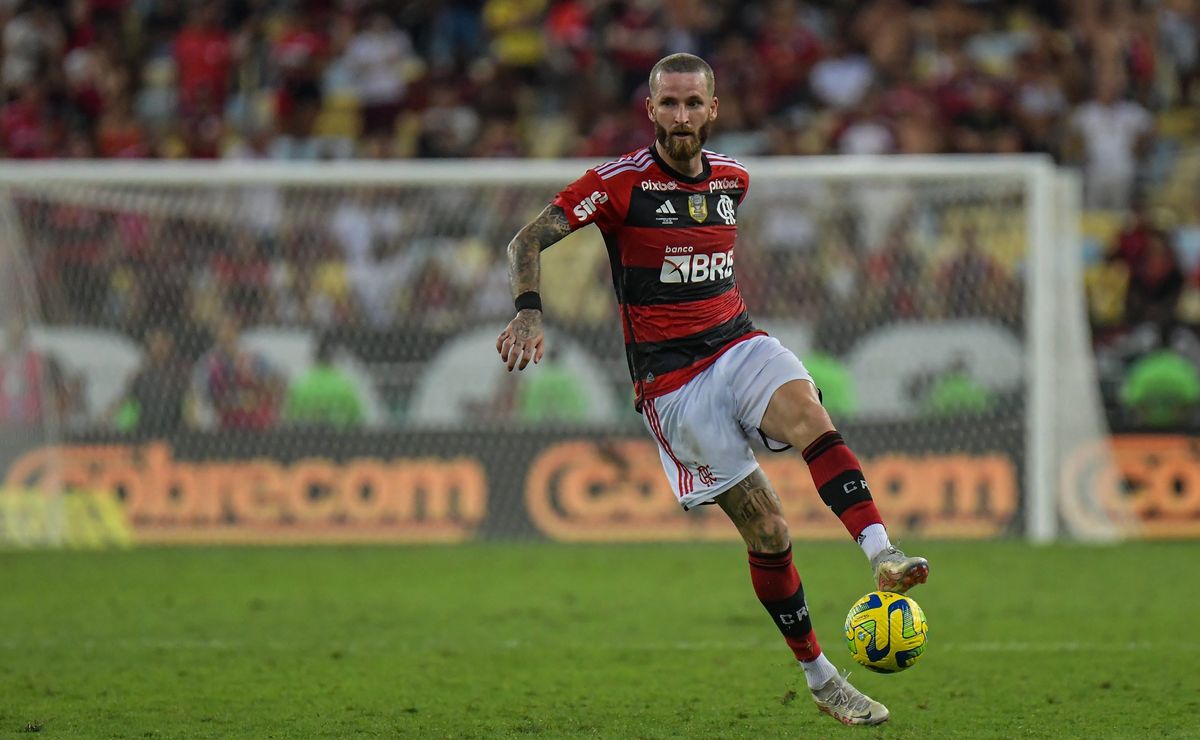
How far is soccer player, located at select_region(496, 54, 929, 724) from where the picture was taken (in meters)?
5.85

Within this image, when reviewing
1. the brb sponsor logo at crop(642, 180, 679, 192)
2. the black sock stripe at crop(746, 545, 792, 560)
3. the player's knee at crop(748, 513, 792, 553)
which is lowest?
the black sock stripe at crop(746, 545, 792, 560)

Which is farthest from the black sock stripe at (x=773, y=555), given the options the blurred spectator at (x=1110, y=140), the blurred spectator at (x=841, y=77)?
the blurred spectator at (x=841, y=77)

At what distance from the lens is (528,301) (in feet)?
18.7

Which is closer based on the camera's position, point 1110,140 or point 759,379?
point 759,379

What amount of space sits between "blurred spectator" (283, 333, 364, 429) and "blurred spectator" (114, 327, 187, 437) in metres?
0.92

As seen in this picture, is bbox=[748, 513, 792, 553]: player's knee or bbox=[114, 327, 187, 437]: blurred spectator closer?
bbox=[748, 513, 792, 553]: player's knee

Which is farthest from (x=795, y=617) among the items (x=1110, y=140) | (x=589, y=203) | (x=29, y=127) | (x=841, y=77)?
(x=29, y=127)

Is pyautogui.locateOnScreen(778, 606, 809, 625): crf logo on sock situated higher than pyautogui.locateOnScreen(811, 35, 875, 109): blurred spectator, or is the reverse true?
pyautogui.locateOnScreen(811, 35, 875, 109): blurred spectator

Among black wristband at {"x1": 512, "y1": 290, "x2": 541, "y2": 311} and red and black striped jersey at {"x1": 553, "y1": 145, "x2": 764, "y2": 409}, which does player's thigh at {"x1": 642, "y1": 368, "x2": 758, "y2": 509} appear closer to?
red and black striped jersey at {"x1": 553, "y1": 145, "x2": 764, "y2": 409}

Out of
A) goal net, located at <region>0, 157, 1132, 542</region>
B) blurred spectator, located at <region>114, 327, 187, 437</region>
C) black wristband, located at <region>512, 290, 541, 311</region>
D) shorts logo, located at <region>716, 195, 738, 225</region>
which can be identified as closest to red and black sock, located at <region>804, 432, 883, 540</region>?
shorts logo, located at <region>716, 195, 738, 225</region>

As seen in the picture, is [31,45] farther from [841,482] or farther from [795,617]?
[841,482]

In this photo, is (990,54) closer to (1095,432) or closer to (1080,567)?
(1095,432)

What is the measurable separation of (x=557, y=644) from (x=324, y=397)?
5.93 m

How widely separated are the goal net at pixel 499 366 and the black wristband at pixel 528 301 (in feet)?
25.6
